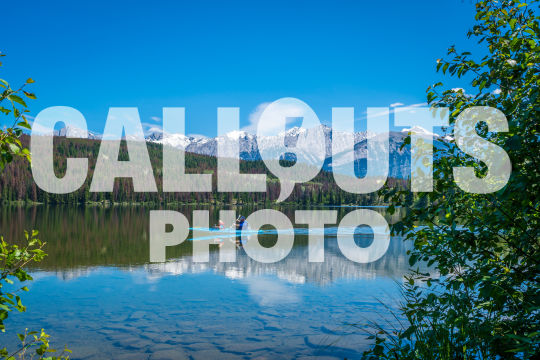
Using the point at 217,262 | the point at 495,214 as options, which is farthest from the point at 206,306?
the point at 495,214

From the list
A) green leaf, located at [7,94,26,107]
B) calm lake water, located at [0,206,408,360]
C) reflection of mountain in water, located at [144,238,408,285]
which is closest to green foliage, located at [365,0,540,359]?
green leaf, located at [7,94,26,107]

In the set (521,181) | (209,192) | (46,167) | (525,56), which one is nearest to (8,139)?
(521,181)

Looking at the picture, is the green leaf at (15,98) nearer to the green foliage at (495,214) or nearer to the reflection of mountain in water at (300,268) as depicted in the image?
the green foliage at (495,214)

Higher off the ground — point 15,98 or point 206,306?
point 15,98

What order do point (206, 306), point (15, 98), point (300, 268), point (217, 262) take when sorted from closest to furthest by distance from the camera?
point (15, 98) → point (206, 306) → point (300, 268) → point (217, 262)

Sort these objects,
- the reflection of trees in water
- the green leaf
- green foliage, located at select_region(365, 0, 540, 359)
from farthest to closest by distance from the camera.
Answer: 1. the reflection of trees in water
2. green foliage, located at select_region(365, 0, 540, 359)
3. the green leaf

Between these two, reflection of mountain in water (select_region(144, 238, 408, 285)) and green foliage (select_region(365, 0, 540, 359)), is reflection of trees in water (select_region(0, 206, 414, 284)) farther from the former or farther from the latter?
green foliage (select_region(365, 0, 540, 359))

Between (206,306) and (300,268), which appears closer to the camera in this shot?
(206,306)

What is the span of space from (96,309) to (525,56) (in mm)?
16519

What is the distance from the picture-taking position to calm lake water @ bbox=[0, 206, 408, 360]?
12.1 meters

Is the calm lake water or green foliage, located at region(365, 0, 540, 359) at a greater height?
green foliage, located at region(365, 0, 540, 359)

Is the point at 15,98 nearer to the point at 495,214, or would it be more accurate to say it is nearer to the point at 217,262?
the point at 495,214

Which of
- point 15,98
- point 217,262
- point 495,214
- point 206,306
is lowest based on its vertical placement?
point 217,262

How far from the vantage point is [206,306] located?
16.4m
